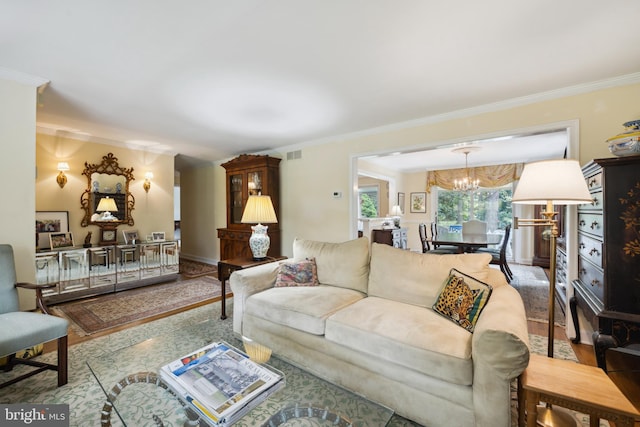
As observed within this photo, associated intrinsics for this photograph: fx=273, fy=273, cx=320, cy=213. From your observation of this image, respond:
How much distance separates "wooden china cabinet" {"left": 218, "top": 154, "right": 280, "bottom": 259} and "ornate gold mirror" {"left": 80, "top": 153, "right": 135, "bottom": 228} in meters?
1.65

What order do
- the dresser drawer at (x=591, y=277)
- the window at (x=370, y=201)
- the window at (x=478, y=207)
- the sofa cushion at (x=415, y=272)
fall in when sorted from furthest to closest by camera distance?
the window at (x=370, y=201) → the window at (x=478, y=207) → the sofa cushion at (x=415, y=272) → the dresser drawer at (x=591, y=277)

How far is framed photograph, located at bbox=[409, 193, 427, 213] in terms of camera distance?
7715mm

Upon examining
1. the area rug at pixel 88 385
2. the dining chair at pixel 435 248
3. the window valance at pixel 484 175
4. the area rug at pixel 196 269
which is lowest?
the area rug at pixel 88 385

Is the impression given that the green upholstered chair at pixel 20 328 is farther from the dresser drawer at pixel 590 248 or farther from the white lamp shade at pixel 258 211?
the dresser drawer at pixel 590 248

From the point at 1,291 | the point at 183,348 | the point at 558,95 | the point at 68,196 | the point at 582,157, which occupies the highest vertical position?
the point at 558,95

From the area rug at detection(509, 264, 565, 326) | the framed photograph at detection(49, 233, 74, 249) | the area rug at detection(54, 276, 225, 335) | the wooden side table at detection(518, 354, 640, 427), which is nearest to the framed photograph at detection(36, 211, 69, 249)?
the framed photograph at detection(49, 233, 74, 249)

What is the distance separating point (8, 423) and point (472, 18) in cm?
336

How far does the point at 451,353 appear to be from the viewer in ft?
4.75

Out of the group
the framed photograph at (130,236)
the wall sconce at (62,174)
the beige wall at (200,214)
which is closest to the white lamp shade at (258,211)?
the framed photograph at (130,236)

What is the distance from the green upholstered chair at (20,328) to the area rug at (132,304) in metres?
0.83

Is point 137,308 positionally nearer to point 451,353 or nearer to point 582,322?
point 451,353

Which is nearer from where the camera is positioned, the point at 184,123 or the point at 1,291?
the point at 1,291

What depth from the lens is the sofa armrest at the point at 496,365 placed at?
126cm

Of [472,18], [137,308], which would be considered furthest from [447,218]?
[137,308]
